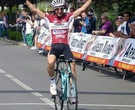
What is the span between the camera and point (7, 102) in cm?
1141

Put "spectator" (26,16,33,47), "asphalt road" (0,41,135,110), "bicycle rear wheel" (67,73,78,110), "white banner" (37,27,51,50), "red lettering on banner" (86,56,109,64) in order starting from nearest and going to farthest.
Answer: "bicycle rear wheel" (67,73,78,110)
"asphalt road" (0,41,135,110)
"red lettering on banner" (86,56,109,64)
"white banner" (37,27,51,50)
"spectator" (26,16,33,47)

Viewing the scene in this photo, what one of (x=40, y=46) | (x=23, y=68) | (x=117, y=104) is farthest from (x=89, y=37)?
(x=117, y=104)

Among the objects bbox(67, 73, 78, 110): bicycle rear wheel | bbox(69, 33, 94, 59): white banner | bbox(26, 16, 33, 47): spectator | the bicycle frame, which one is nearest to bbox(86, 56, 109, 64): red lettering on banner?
bbox(69, 33, 94, 59): white banner

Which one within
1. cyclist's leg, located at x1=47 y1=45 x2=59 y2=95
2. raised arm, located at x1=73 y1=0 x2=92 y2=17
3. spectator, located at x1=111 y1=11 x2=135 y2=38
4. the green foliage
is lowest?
the green foliage

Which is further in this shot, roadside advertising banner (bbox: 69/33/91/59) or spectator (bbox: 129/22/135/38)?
roadside advertising banner (bbox: 69/33/91/59)

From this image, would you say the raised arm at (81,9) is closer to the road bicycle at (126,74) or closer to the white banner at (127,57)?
the white banner at (127,57)

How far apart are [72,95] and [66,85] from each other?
0.28 m

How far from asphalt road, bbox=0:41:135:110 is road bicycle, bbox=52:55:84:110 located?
70 cm

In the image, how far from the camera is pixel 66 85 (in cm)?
983

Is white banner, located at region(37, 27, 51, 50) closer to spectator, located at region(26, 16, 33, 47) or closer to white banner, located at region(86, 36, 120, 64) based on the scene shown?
spectator, located at region(26, 16, 33, 47)

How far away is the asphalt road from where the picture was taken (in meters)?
11.3

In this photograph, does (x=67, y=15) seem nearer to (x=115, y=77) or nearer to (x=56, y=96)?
(x=56, y=96)

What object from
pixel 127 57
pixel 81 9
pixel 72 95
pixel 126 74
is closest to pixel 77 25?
pixel 126 74

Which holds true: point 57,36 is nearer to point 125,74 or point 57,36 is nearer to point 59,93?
point 59,93
